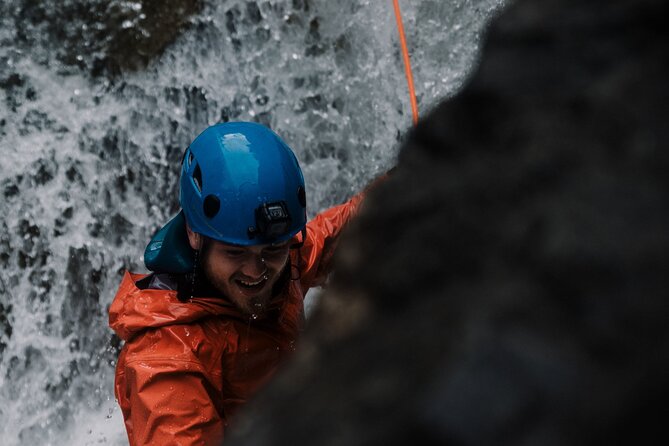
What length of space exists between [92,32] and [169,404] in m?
3.97

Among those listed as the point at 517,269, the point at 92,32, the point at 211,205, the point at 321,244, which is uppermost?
the point at 517,269

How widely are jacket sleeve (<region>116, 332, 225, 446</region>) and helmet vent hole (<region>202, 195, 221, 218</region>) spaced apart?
1.96 feet

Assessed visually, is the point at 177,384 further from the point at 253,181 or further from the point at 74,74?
the point at 74,74

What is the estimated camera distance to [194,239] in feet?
9.48

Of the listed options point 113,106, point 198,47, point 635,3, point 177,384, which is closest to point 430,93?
point 198,47

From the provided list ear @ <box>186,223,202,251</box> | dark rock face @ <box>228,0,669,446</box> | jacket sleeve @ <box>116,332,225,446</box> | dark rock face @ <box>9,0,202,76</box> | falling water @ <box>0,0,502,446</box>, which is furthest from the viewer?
dark rock face @ <box>9,0,202,76</box>

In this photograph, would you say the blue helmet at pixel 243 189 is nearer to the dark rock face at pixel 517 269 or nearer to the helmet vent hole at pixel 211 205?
the helmet vent hole at pixel 211 205

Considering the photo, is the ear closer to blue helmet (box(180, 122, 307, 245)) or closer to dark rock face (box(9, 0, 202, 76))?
blue helmet (box(180, 122, 307, 245))

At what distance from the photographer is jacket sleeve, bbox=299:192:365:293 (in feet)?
10.6

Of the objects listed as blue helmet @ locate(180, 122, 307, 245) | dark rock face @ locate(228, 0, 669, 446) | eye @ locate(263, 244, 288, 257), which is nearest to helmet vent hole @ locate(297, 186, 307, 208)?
blue helmet @ locate(180, 122, 307, 245)

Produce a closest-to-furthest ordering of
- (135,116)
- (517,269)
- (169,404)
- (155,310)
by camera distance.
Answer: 1. (517,269)
2. (169,404)
3. (155,310)
4. (135,116)

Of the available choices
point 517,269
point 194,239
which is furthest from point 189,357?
point 517,269

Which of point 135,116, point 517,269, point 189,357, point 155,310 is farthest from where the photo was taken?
point 135,116

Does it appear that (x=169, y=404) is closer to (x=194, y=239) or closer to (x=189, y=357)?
(x=189, y=357)
